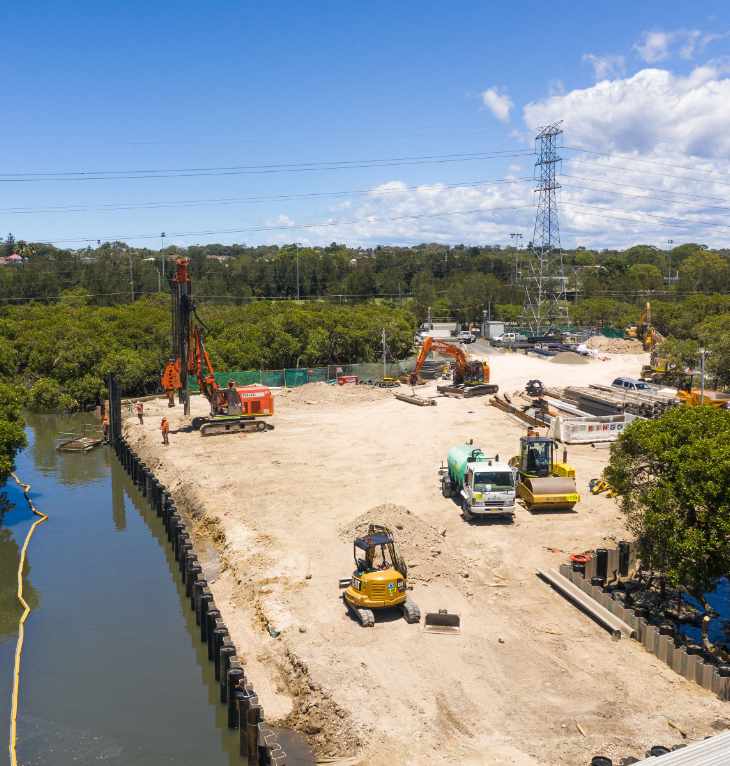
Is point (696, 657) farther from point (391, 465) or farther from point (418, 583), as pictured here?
point (391, 465)

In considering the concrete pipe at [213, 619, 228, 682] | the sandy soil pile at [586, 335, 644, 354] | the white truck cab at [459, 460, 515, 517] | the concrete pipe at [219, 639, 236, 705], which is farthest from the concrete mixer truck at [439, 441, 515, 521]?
the sandy soil pile at [586, 335, 644, 354]

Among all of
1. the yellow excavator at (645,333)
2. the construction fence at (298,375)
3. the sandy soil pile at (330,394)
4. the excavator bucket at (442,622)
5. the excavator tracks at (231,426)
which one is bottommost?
the excavator bucket at (442,622)

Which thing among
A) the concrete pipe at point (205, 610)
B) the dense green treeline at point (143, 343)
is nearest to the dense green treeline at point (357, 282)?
the dense green treeline at point (143, 343)

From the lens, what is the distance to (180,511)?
98.4 feet

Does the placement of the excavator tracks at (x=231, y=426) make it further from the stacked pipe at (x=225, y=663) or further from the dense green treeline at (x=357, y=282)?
the dense green treeline at (x=357, y=282)

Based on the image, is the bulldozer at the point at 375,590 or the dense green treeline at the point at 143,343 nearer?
the bulldozer at the point at 375,590

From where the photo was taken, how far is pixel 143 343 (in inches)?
2450

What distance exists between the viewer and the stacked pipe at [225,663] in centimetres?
1400

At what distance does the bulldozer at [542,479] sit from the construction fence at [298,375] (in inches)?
1263

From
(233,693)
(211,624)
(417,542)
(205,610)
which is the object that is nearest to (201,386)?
(417,542)

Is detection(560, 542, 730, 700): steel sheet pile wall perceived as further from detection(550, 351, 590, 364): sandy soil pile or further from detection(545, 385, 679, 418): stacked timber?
detection(550, 351, 590, 364): sandy soil pile

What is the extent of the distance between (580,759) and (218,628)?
872 cm

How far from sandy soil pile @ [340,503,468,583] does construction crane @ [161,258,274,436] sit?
18.4 metres

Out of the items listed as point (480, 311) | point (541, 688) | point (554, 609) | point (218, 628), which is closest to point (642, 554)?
point (554, 609)
